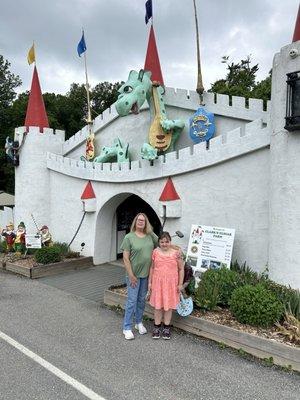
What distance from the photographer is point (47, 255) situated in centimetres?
1080

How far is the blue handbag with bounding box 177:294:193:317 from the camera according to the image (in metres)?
5.68

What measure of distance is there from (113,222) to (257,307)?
7.49 meters

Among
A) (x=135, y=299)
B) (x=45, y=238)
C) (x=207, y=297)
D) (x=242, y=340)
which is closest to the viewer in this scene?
(x=242, y=340)

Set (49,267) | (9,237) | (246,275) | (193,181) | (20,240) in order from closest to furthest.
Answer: (246,275) → (193,181) → (49,267) → (20,240) → (9,237)

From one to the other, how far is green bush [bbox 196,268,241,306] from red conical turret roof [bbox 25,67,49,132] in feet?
30.0

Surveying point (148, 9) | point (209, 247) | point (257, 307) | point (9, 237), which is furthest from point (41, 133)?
point (257, 307)

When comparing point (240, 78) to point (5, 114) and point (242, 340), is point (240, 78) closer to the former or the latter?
point (5, 114)

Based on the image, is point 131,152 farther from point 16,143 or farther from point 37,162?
point 16,143

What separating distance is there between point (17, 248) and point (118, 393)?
902 cm

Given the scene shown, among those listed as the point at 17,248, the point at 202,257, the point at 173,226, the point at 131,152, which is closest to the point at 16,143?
the point at 17,248

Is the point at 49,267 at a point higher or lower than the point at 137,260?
lower

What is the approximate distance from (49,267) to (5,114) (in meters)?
27.5

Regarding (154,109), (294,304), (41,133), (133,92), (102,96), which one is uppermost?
(102,96)

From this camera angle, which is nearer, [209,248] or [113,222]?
[209,248]
